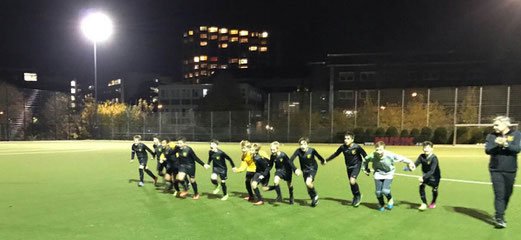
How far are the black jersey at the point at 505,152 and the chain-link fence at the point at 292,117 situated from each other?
1265 inches

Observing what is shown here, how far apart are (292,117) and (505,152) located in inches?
1485

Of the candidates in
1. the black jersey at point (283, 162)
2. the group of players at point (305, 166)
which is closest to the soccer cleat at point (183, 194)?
the group of players at point (305, 166)

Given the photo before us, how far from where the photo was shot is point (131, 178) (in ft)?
41.6

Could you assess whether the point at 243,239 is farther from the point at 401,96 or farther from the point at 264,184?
the point at 401,96

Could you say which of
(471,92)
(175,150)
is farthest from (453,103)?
(175,150)

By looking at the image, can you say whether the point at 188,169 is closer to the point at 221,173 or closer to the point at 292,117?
the point at 221,173

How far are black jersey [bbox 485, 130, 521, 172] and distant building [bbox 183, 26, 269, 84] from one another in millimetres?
152234

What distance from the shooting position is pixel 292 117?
43906mm

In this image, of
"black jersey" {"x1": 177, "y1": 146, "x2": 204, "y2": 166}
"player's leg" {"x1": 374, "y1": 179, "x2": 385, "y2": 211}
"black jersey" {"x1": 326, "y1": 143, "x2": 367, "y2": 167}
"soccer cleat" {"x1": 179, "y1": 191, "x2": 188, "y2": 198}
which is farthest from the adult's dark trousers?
"soccer cleat" {"x1": 179, "y1": 191, "x2": 188, "y2": 198}

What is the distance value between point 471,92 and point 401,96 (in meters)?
7.99

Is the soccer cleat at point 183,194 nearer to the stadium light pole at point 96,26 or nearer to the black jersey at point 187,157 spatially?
the black jersey at point 187,157

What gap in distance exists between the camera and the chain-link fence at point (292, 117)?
1480 inches

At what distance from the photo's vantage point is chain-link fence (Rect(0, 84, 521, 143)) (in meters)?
37.6

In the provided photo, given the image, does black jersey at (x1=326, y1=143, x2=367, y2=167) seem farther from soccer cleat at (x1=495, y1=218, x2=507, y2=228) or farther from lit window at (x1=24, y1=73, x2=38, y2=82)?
lit window at (x1=24, y1=73, x2=38, y2=82)
